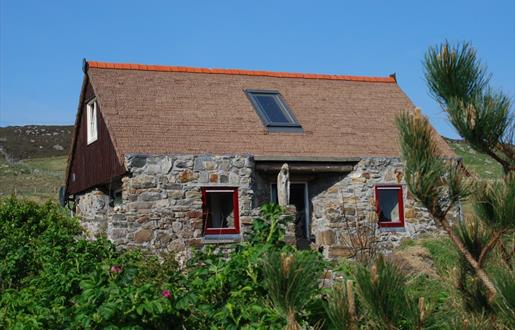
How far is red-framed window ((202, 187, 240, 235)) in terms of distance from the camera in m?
14.8

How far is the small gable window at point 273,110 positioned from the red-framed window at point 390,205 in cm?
239

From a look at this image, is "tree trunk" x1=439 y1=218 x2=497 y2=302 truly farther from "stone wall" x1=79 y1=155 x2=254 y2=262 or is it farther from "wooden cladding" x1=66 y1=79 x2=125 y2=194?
"wooden cladding" x1=66 y1=79 x2=125 y2=194

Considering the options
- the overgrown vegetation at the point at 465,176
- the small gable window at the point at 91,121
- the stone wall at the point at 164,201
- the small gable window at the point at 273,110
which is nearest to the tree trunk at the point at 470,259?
the overgrown vegetation at the point at 465,176

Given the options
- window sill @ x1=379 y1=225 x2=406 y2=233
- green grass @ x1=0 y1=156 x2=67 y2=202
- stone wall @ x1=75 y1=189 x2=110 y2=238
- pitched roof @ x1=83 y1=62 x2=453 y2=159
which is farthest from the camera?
green grass @ x1=0 y1=156 x2=67 y2=202

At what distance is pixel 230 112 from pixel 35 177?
24300 millimetres

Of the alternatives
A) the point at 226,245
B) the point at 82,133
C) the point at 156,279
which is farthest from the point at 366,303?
the point at 82,133

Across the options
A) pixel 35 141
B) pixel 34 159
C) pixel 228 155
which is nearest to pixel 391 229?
pixel 228 155

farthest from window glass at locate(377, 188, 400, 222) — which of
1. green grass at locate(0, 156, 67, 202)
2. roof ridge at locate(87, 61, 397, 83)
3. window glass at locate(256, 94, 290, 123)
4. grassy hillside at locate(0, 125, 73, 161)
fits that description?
grassy hillside at locate(0, 125, 73, 161)

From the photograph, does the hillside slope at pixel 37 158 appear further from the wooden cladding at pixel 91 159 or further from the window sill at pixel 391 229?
the window sill at pixel 391 229

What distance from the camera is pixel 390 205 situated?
16.5 meters

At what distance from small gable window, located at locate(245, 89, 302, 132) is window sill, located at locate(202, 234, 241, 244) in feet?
9.48

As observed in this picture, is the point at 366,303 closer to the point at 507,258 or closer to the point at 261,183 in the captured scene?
the point at 507,258

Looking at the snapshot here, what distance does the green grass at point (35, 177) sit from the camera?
31.2 metres

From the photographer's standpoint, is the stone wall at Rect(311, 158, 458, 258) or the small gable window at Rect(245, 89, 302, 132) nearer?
the stone wall at Rect(311, 158, 458, 258)
